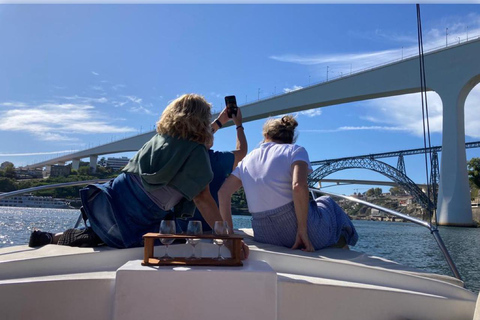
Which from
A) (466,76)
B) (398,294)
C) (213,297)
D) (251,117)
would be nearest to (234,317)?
(213,297)

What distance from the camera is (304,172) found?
1.38 metres

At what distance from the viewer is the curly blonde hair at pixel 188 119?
1.16 metres

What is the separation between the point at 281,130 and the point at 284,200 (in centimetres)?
30

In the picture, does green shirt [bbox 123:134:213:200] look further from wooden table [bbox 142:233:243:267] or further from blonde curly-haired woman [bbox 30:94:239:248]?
wooden table [bbox 142:233:243:267]

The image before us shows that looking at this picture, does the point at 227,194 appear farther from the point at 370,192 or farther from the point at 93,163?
the point at 93,163

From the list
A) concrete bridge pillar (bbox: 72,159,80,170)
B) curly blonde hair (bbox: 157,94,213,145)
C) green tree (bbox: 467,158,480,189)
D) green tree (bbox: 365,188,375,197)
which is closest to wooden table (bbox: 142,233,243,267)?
curly blonde hair (bbox: 157,94,213,145)

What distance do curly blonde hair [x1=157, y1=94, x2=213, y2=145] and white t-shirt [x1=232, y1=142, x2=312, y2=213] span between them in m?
0.35

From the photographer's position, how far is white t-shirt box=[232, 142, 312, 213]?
1.44 metres

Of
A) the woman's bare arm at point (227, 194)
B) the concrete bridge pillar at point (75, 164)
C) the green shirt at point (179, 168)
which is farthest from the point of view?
the concrete bridge pillar at point (75, 164)

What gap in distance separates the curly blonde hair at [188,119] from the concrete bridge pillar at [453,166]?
48.0 feet

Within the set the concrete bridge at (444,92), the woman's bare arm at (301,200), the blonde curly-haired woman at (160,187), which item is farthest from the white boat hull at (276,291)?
the concrete bridge at (444,92)

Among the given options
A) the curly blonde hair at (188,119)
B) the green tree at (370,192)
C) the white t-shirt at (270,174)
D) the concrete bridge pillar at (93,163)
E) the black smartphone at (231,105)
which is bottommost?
the green tree at (370,192)

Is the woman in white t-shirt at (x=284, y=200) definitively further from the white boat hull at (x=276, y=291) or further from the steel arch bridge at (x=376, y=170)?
the steel arch bridge at (x=376, y=170)

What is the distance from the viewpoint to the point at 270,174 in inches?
57.3
